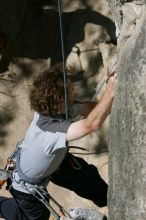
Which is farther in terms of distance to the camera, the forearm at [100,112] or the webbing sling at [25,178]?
the webbing sling at [25,178]

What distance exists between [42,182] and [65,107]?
1.64 feet

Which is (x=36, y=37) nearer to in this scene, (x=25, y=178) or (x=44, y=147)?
(x=25, y=178)

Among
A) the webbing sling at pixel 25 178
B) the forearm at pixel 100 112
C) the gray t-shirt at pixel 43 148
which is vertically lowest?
the webbing sling at pixel 25 178

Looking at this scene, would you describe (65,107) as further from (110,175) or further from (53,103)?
(110,175)

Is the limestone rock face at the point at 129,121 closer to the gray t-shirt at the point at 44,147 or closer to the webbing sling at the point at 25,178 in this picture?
the gray t-shirt at the point at 44,147

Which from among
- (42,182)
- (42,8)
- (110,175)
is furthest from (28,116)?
(110,175)

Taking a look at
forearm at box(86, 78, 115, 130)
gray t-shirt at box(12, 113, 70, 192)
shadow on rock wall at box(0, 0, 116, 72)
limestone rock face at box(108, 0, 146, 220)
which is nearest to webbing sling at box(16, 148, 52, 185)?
gray t-shirt at box(12, 113, 70, 192)

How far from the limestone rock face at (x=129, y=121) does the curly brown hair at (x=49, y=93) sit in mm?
662

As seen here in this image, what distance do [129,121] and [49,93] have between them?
900 mm

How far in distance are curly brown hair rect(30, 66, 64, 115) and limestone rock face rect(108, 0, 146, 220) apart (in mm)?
662

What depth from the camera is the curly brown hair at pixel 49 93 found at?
12.9ft

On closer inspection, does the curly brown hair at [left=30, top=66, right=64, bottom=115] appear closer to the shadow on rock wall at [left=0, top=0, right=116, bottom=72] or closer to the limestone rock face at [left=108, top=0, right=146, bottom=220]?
the limestone rock face at [left=108, top=0, right=146, bottom=220]

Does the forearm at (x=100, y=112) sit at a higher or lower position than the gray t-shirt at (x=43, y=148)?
higher

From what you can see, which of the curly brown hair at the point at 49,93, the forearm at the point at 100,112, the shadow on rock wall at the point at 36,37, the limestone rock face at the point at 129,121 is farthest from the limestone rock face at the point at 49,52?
the limestone rock face at the point at 129,121
